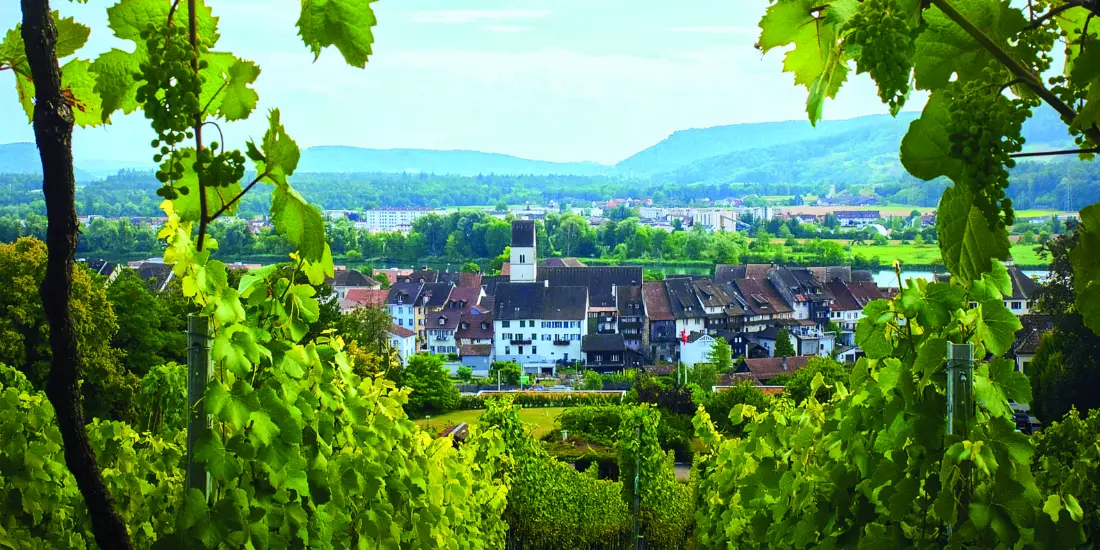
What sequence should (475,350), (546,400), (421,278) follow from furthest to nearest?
(421,278) → (475,350) → (546,400)

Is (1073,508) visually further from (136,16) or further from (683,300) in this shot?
(683,300)

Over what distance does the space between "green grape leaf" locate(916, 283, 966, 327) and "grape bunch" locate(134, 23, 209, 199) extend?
1.25m

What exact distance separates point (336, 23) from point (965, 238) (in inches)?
25.4

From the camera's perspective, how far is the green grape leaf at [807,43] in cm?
86

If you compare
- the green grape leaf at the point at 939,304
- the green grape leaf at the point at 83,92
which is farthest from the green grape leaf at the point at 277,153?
the green grape leaf at the point at 939,304

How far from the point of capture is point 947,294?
1.71 meters

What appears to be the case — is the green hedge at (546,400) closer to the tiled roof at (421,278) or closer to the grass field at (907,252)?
the tiled roof at (421,278)

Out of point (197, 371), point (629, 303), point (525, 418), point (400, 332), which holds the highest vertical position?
point (197, 371)

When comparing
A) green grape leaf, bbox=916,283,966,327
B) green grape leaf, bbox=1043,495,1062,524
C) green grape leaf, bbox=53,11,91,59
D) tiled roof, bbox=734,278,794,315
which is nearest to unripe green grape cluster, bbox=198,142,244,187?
green grape leaf, bbox=53,11,91,59

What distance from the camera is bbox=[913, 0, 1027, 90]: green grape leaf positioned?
2.55 feet

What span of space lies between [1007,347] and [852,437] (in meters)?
0.74

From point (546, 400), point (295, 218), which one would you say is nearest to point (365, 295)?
point (546, 400)

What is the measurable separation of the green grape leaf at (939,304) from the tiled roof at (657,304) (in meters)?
40.6

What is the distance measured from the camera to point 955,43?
2.63 feet
